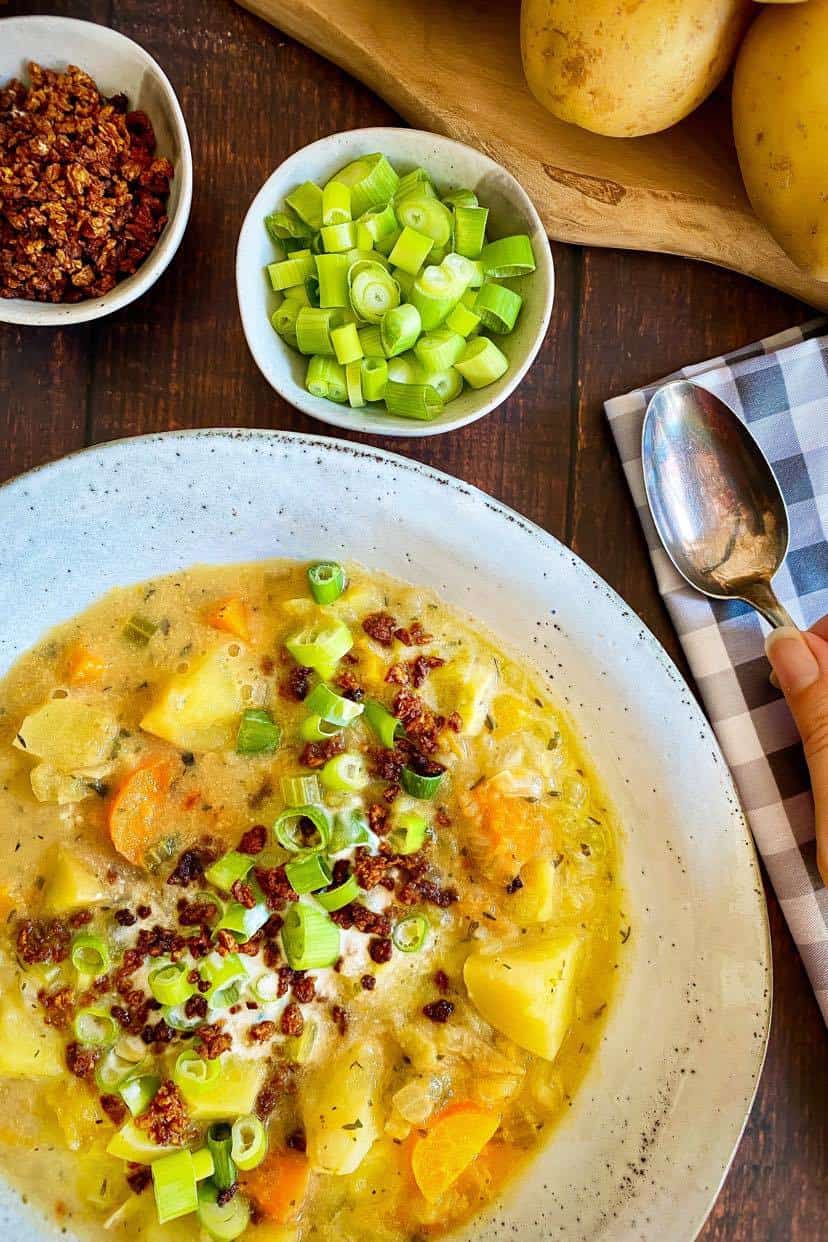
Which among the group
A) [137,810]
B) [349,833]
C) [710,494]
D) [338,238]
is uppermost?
[338,238]

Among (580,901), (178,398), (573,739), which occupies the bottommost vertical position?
(580,901)

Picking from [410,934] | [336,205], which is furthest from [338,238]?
[410,934]

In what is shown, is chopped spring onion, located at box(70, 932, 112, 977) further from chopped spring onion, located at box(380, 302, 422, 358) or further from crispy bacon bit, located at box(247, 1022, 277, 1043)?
chopped spring onion, located at box(380, 302, 422, 358)

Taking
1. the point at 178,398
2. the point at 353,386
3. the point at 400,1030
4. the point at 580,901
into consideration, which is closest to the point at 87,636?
the point at 178,398

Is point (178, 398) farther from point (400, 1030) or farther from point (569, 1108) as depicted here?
point (569, 1108)

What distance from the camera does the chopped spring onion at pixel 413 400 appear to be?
2.18 m

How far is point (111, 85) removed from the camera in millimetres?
2238

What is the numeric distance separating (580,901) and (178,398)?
1531 millimetres

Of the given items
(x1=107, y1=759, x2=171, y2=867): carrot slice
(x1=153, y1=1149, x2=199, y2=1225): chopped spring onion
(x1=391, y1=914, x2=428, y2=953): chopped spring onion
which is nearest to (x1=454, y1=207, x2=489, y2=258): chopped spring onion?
(x1=107, y1=759, x2=171, y2=867): carrot slice

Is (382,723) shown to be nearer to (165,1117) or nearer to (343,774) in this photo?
(343,774)

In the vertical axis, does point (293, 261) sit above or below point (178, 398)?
above

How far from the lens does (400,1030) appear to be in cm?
222

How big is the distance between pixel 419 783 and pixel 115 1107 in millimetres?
984

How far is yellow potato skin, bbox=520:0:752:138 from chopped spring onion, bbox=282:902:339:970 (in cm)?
179
